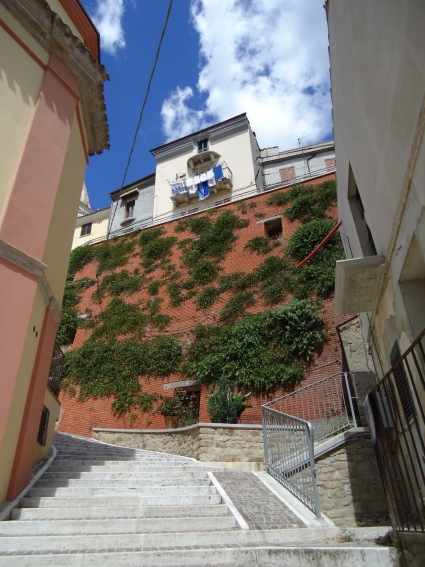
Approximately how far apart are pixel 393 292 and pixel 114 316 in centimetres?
1471

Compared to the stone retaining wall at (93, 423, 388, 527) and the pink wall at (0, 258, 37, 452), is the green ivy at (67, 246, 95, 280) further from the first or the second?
the pink wall at (0, 258, 37, 452)

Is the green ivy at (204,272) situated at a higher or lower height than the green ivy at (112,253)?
lower

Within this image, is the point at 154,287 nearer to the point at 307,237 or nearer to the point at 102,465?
the point at 307,237

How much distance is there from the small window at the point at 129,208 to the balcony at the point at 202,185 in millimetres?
4007

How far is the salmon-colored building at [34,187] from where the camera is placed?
518 centimetres

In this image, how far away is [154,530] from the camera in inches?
167

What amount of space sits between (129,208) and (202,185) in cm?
666

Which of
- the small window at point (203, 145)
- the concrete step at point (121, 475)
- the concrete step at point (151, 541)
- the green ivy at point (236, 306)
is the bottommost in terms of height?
the concrete step at point (151, 541)

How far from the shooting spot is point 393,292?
5516mm

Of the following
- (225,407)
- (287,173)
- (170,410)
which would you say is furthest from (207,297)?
(287,173)

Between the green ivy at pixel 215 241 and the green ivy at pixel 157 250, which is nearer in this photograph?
the green ivy at pixel 215 241

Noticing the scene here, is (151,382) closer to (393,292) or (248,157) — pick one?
(393,292)

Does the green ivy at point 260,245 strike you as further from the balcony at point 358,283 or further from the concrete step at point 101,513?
the concrete step at point 101,513

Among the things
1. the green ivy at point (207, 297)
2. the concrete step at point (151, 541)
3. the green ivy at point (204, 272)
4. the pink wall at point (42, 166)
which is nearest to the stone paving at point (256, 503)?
the concrete step at point (151, 541)
